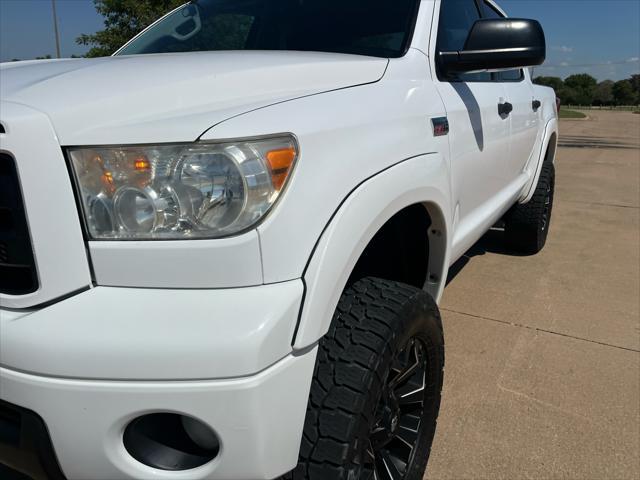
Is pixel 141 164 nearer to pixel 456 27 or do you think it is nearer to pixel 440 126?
pixel 440 126

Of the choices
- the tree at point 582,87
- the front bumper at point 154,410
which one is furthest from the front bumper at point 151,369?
the tree at point 582,87

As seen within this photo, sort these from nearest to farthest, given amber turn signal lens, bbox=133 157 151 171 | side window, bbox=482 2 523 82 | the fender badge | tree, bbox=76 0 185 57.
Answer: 1. amber turn signal lens, bbox=133 157 151 171
2. the fender badge
3. side window, bbox=482 2 523 82
4. tree, bbox=76 0 185 57

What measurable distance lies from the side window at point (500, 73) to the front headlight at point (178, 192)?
2.38 metres

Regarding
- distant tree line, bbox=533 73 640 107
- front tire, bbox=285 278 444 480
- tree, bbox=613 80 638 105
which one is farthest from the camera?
tree, bbox=613 80 638 105

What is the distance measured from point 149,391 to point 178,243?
0.30 metres

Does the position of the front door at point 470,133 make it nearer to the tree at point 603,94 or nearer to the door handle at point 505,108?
the door handle at point 505,108

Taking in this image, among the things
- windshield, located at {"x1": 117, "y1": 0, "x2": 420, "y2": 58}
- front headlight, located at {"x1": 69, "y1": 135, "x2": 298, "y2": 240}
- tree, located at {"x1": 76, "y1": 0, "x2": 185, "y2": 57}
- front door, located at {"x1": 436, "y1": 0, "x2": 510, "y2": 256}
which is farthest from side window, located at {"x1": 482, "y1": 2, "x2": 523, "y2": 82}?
tree, located at {"x1": 76, "y1": 0, "x2": 185, "y2": 57}

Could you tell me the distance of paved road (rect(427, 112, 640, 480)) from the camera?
208cm

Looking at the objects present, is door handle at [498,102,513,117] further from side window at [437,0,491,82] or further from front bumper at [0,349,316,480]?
front bumper at [0,349,316,480]

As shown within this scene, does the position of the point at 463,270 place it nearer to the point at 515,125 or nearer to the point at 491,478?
the point at 515,125

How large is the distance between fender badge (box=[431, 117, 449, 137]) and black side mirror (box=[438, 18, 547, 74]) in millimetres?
272

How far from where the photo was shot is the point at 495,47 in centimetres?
205

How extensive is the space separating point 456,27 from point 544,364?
1712 millimetres

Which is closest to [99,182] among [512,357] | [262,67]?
[262,67]
